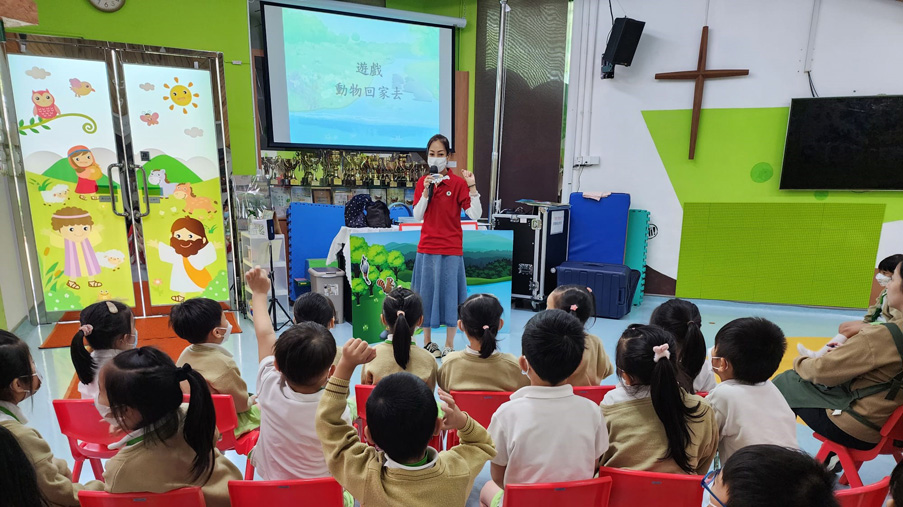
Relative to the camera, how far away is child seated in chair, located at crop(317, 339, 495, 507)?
37.9 inches

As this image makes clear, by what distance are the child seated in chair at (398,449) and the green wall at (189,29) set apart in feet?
14.2

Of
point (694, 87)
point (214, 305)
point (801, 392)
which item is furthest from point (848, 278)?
point (214, 305)

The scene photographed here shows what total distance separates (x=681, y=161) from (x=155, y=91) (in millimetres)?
4889

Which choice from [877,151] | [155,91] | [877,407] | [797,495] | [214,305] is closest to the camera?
[797,495]

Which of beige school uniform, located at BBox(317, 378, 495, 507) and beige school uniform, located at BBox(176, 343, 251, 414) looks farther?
beige school uniform, located at BBox(176, 343, 251, 414)

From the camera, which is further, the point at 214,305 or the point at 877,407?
the point at 214,305

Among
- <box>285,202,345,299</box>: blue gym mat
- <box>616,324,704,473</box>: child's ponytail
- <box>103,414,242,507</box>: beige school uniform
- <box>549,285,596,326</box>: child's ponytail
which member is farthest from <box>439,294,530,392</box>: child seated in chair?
<box>285,202,345,299</box>: blue gym mat

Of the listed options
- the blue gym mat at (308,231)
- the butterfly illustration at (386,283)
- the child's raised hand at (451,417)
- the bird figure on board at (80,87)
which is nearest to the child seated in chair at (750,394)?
the child's raised hand at (451,417)

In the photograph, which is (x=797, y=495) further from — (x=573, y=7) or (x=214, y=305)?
(x=573, y=7)

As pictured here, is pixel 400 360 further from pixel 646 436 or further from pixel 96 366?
pixel 96 366

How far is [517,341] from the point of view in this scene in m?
3.76

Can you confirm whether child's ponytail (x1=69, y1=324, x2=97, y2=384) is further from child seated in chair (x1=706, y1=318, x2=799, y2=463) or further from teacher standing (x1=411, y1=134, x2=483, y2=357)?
child seated in chair (x1=706, y1=318, x2=799, y2=463)

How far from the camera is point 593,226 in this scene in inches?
199

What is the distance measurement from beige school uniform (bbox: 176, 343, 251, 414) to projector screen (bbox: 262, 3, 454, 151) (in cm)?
352
